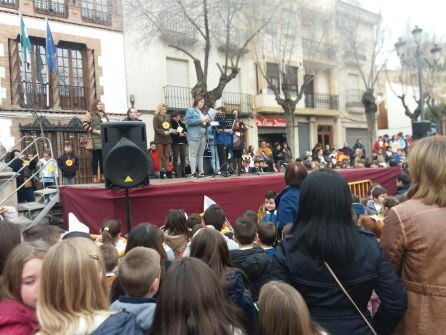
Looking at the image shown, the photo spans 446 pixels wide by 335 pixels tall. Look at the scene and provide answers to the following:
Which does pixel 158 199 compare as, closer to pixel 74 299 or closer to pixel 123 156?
pixel 123 156

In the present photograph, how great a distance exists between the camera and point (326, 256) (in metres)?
1.99

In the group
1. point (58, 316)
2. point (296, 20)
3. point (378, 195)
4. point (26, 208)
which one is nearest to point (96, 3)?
point (296, 20)

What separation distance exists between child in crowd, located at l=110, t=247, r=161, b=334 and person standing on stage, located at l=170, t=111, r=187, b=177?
242 inches

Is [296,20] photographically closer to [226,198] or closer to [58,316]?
[226,198]

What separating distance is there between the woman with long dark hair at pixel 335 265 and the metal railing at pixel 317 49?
2002 cm

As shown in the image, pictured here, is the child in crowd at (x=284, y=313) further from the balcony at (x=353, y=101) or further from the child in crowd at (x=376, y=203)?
the balcony at (x=353, y=101)

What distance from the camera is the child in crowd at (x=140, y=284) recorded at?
2.15 meters

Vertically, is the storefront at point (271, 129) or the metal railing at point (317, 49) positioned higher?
the metal railing at point (317, 49)

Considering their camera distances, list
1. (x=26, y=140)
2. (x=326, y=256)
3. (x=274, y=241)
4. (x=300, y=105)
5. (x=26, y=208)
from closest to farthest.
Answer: (x=326, y=256) → (x=274, y=241) → (x=26, y=208) → (x=26, y=140) → (x=300, y=105)

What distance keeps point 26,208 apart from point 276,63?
51.7ft

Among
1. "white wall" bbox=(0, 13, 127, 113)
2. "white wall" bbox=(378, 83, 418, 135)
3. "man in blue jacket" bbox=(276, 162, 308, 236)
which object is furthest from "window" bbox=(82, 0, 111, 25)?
"white wall" bbox=(378, 83, 418, 135)

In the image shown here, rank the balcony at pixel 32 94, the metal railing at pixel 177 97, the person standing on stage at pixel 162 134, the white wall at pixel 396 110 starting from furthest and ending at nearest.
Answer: the white wall at pixel 396 110
the metal railing at pixel 177 97
the balcony at pixel 32 94
the person standing on stage at pixel 162 134

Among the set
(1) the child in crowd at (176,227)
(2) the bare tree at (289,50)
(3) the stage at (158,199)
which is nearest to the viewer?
(1) the child in crowd at (176,227)

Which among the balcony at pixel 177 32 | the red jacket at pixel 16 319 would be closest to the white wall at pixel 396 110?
the balcony at pixel 177 32
